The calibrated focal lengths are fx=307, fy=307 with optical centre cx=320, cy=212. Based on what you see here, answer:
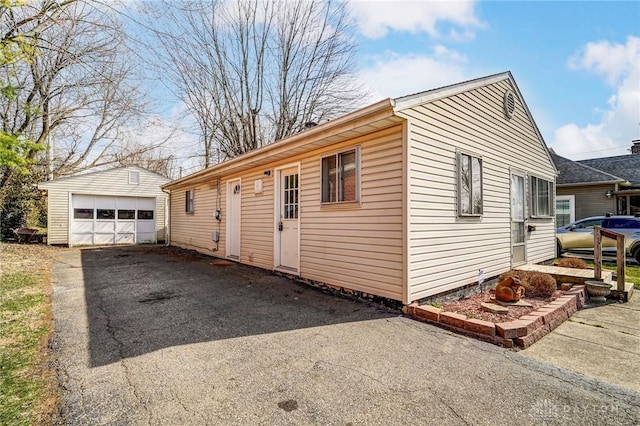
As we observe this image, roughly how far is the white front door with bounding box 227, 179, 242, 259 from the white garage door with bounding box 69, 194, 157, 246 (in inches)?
336

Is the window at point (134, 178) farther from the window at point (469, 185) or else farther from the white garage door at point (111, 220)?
the window at point (469, 185)

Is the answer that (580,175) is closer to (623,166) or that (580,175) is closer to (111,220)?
(623,166)

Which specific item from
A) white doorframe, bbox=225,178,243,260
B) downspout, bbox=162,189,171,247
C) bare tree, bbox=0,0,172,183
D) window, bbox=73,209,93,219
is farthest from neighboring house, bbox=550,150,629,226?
window, bbox=73,209,93,219

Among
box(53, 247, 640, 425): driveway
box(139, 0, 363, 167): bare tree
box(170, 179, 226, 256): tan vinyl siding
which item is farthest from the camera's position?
box(139, 0, 363, 167): bare tree

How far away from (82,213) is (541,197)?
18.0 metres

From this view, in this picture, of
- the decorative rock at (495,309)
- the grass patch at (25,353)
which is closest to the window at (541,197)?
the decorative rock at (495,309)

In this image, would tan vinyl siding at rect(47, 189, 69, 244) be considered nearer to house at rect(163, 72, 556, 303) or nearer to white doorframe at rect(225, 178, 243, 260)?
white doorframe at rect(225, 178, 243, 260)

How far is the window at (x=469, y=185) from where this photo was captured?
5.33m

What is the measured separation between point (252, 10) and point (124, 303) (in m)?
14.7

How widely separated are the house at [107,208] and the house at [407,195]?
30.5 ft

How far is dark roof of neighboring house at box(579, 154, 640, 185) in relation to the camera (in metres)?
14.2

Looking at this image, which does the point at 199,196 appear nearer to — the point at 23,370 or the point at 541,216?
the point at 23,370

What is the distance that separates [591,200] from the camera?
13.4 m

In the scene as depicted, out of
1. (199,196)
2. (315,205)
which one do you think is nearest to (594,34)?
(315,205)
